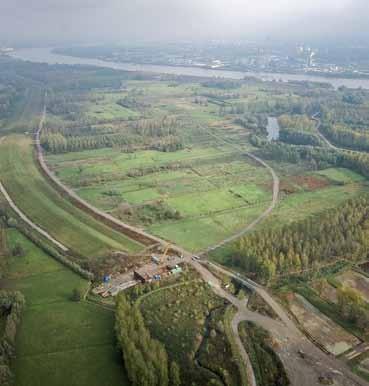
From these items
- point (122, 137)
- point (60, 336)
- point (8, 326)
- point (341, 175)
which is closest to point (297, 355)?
point (60, 336)

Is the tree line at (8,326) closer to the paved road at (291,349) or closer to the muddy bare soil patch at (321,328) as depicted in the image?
the paved road at (291,349)

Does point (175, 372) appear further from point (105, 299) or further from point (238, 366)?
point (105, 299)

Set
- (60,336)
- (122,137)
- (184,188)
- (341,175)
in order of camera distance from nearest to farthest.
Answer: (60,336)
(184,188)
(341,175)
(122,137)

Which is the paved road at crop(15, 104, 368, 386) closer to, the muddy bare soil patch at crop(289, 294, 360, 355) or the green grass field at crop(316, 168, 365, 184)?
the muddy bare soil patch at crop(289, 294, 360, 355)

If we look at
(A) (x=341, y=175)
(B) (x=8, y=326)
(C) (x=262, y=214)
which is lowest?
(B) (x=8, y=326)

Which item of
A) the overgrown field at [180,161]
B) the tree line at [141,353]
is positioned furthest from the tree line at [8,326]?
the overgrown field at [180,161]

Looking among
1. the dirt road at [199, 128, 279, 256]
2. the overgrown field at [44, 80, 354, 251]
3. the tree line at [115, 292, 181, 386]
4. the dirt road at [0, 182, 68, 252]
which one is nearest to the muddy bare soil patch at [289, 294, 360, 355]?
the dirt road at [199, 128, 279, 256]

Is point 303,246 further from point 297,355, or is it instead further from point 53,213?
point 53,213

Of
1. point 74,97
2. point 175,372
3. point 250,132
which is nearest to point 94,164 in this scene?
point 250,132
